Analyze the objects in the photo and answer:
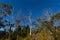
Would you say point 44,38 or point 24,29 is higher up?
point 24,29

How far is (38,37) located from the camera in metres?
24.0

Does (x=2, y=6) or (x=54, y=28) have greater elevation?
(x=2, y=6)

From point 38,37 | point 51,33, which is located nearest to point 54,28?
point 51,33

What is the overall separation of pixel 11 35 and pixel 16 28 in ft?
9.19

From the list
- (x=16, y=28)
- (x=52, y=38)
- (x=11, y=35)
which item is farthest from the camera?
(x=16, y=28)

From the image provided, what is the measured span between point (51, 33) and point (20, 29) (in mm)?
11680

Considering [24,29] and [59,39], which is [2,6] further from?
[59,39]

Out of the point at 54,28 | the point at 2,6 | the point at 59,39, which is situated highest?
the point at 2,6

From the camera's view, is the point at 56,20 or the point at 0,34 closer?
the point at 56,20

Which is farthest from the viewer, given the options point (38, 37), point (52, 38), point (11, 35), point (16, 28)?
point (16, 28)

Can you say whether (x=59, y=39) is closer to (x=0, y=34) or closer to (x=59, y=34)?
(x=59, y=34)

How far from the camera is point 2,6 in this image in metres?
31.7

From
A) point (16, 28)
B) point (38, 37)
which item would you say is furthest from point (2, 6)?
point (38, 37)

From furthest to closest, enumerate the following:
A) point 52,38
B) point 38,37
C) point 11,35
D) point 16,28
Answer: point 16,28
point 11,35
point 38,37
point 52,38
